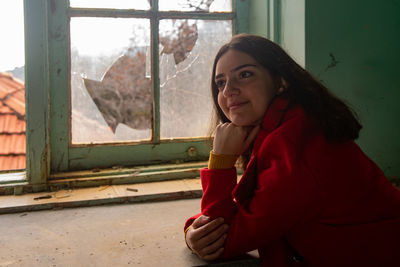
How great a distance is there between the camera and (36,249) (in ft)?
3.31

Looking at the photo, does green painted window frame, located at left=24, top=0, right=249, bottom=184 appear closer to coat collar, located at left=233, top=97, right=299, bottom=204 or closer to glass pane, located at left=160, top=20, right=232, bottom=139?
glass pane, located at left=160, top=20, right=232, bottom=139

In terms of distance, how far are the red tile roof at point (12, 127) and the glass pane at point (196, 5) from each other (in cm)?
97

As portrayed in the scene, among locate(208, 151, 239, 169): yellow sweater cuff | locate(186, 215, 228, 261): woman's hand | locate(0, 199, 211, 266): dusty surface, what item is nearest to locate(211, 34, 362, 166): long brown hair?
locate(208, 151, 239, 169): yellow sweater cuff

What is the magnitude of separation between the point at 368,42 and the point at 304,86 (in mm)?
730

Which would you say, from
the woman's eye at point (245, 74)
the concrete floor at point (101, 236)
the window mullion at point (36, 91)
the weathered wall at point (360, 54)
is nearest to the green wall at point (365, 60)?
the weathered wall at point (360, 54)

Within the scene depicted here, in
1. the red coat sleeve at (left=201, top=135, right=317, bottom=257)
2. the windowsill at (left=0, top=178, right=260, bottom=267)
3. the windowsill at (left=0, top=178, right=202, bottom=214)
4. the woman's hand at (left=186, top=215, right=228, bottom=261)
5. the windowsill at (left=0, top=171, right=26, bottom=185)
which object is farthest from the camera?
the windowsill at (left=0, top=171, right=26, bottom=185)

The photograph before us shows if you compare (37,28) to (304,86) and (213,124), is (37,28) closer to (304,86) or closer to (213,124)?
(213,124)

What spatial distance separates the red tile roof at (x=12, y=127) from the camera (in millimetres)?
1728

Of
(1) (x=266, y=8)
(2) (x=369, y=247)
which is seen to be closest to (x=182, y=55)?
(1) (x=266, y=8)

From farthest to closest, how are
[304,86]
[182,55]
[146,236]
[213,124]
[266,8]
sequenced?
[182,55] < [266,8] < [213,124] < [146,236] < [304,86]

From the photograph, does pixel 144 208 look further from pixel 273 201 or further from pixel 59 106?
pixel 273 201

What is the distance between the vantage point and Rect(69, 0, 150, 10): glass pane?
1522mm

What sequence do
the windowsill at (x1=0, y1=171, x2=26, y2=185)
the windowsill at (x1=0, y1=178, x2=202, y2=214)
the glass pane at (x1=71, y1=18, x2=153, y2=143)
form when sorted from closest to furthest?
the windowsill at (x1=0, y1=178, x2=202, y2=214)
the windowsill at (x1=0, y1=171, x2=26, y2=185)
the glass pane at (x1=71, y1=18, x2=153, y2=143)

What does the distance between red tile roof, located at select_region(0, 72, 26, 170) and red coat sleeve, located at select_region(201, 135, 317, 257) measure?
1286mm
